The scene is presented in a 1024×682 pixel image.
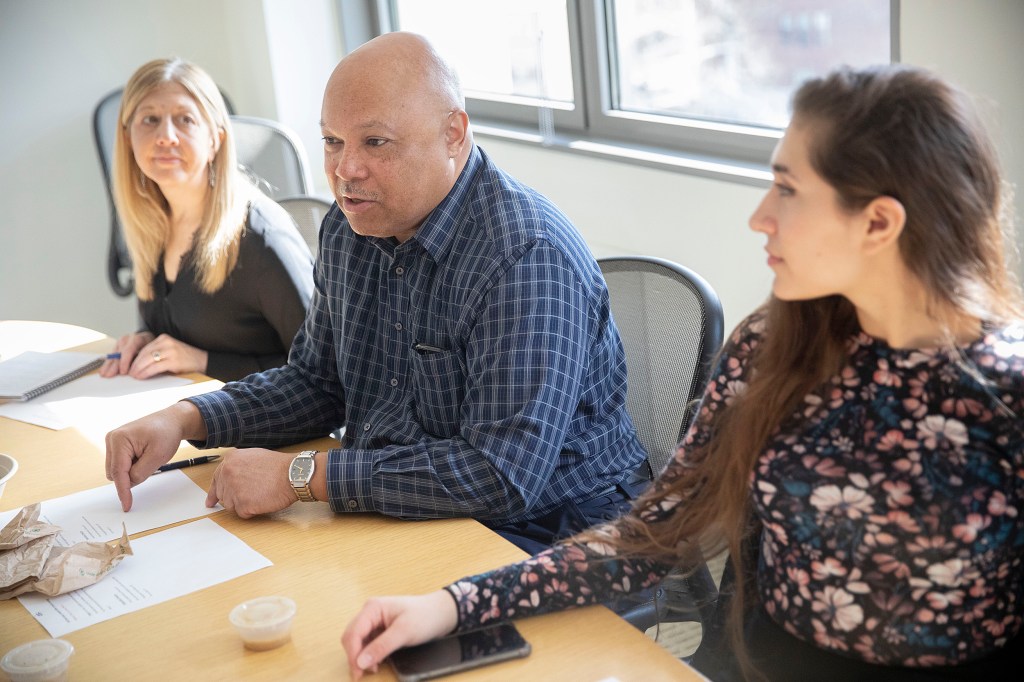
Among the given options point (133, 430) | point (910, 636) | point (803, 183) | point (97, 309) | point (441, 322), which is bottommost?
point (97, 309)

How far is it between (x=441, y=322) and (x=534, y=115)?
1803mm

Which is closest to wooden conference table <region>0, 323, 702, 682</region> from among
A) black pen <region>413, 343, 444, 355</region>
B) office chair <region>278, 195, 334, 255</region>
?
black pen <region>413, 343, 444, 355</region>

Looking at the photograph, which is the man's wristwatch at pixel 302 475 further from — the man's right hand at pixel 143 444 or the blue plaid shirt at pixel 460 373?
the man's right hand at pixel 143 444

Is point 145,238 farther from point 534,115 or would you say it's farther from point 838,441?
point 838,441

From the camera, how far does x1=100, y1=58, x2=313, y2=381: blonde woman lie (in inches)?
90.7

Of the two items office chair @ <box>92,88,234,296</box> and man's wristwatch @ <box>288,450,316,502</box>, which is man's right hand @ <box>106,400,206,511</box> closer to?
man's wristwatch @ <box>288,450,316,502</box>

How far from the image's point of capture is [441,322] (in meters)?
1.63

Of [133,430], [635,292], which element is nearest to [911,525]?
[635,292]

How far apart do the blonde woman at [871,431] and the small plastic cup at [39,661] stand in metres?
0.30

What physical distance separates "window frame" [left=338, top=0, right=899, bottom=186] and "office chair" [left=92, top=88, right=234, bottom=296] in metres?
1.04

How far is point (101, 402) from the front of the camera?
6.77ft

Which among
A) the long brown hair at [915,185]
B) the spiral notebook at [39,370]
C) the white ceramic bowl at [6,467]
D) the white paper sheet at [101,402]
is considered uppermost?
the long brown hair at [915,185]

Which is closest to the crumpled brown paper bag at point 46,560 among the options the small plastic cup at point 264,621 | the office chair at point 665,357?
the small plastic cup at point 264,621

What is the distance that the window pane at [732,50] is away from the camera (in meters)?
2.29
